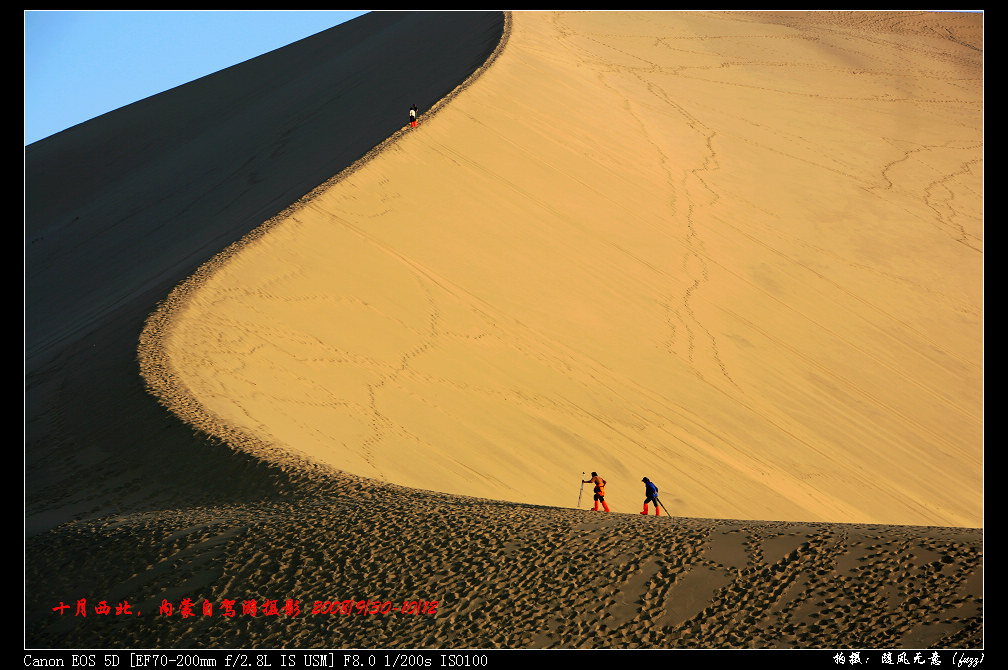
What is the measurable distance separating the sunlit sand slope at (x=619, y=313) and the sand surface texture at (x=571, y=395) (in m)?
0.06

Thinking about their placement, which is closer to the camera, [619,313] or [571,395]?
[571,395]

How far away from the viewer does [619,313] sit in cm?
1393

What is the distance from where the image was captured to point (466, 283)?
44.5ft

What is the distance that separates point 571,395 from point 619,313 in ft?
8.76

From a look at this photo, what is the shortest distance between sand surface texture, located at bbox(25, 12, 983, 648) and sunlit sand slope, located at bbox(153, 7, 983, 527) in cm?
6

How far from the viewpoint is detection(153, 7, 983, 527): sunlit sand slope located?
400 inches
